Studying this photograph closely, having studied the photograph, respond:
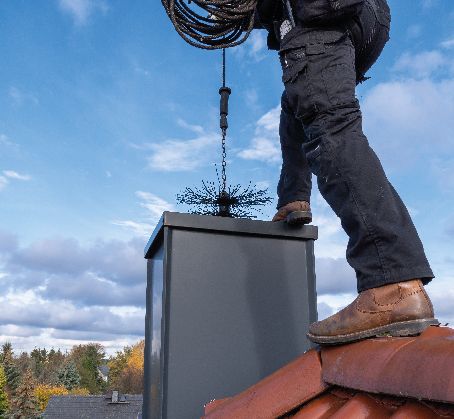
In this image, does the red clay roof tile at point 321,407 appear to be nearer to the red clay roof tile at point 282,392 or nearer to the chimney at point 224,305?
the red clay roof tile at point 282,392

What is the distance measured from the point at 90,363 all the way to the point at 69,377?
11882 mm

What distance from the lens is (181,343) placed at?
2352 mm

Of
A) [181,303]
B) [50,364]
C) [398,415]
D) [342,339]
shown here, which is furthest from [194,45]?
[50,364]

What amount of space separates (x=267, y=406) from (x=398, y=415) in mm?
490

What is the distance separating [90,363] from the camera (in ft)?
262

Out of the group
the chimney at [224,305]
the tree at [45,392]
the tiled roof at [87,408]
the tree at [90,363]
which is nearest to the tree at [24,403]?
the tiled roof at [87,408]

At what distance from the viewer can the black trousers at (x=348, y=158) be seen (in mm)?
1529

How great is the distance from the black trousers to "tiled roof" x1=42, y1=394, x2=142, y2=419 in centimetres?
3973

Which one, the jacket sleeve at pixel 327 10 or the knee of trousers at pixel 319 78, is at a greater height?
the jacket sleeve at pixel 327 10

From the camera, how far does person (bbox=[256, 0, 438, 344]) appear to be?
1480mm

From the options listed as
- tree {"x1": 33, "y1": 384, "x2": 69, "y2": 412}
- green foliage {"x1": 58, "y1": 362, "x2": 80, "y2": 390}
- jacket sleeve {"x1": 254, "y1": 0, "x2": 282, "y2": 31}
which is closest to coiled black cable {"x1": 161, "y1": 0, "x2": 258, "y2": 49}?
jacket sleeve {"x1": 254, "y1": 0, "x2": 282, "y2": 31}

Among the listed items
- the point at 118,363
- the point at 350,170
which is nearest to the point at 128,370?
the point at 118,363

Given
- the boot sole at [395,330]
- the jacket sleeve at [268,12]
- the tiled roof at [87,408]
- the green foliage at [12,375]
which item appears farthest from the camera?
the green foliage at [12,375]

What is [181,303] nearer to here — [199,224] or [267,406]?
[199,224]
